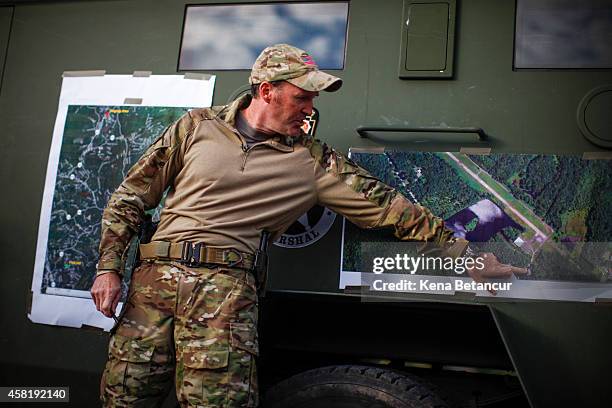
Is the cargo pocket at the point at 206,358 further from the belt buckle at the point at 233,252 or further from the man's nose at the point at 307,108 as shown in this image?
the man's nose at the point at 307,108

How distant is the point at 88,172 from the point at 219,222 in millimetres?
802

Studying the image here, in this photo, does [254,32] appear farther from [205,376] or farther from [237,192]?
[205,376]

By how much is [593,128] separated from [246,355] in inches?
56.4

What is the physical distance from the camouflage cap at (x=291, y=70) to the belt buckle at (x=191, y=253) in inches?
25.8

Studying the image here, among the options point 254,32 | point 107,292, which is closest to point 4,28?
point 254,32

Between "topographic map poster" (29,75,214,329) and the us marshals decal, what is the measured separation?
0.63m

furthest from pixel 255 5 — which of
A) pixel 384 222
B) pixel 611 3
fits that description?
pixel 611 3

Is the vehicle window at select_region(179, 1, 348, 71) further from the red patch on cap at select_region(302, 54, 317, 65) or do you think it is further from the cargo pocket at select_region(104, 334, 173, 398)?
the cargo pocket at select_region(104, 334, 173, 398)

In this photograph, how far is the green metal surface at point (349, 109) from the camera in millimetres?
2537

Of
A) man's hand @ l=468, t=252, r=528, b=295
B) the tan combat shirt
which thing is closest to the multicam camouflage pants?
the tan combat shirt

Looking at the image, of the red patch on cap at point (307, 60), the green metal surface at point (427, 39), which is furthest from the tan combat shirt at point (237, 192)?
the green metal surface at point (427, 39)

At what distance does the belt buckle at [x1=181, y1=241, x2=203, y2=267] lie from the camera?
8.43ft

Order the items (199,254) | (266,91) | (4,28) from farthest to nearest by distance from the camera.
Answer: (4,28) → (266,91) → (199,254)

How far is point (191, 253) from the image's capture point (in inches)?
101
